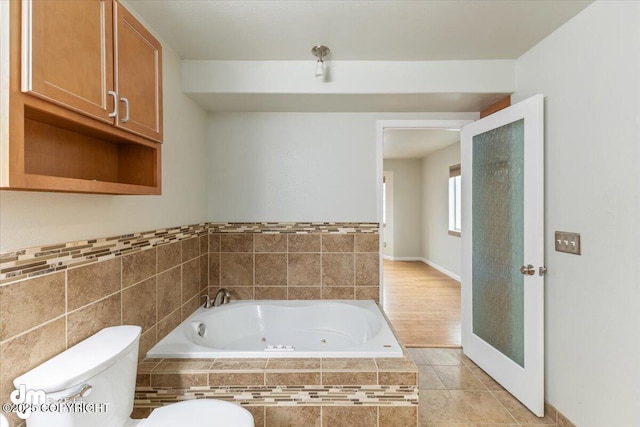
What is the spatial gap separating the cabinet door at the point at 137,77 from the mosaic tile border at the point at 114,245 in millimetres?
549

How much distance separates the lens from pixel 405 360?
1819mm

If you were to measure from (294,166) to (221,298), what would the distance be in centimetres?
129

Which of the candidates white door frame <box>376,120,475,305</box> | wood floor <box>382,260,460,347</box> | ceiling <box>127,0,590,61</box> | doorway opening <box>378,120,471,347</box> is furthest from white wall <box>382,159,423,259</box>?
ceiling <box>127,0,590,61</box>

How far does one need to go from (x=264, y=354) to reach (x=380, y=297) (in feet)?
4.49

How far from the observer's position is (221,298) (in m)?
2.78

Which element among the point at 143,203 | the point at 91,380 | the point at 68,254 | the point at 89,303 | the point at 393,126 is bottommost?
the point at 91,380

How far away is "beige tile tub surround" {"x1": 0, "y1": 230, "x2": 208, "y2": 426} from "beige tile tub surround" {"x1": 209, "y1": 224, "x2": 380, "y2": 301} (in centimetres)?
49

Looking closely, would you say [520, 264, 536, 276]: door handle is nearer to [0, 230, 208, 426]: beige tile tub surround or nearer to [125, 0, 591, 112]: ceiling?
[125, 0, 591, 112]: ceiling

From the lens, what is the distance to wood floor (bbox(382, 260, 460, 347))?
3348mm

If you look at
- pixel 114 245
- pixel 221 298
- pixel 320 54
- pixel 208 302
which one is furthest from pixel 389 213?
pixel 114 245

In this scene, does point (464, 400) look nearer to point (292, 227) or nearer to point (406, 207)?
point (292, 227)

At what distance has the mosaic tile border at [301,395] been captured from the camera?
170cm

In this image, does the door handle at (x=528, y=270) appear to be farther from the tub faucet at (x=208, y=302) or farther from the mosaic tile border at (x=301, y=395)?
the tub faucet at (x=208, y=302)

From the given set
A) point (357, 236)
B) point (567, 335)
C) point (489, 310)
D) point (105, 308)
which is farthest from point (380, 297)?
point (105, 308)
